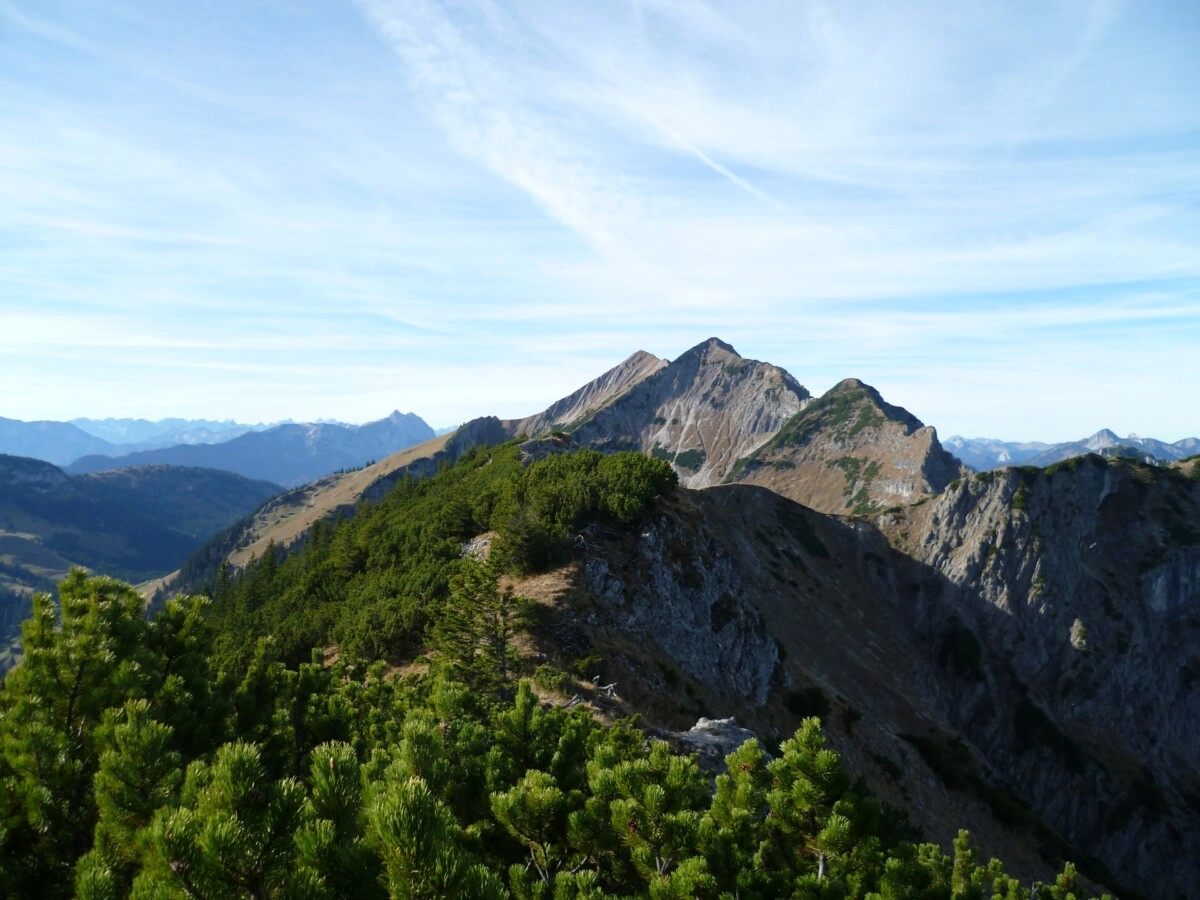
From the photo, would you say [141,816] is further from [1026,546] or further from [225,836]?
[1026,546]

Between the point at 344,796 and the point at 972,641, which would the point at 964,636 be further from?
the point at 344,796

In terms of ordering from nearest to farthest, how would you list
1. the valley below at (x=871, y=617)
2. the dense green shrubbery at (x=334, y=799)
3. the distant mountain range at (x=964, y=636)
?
1. the dense green shrubbery at (x=334, y=799)
2. the valley below at (x=871, y=617)
3. the distant mountain range at (x=964, y=636)

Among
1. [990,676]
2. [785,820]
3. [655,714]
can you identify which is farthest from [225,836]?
[990,676]

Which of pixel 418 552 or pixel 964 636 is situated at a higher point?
pixel 418 552

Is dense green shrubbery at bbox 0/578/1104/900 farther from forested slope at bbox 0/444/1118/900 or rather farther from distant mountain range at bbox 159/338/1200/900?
distant mountain range at bbox 159/338/1200/900

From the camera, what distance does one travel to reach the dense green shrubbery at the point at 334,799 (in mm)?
5016

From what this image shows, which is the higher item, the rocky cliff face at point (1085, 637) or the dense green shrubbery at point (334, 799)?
the dense green shrubbery at point (334, 799)

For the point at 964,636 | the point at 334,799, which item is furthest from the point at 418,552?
the point at 964,636

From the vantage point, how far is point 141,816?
21.2 ft

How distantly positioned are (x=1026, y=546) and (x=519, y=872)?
161m

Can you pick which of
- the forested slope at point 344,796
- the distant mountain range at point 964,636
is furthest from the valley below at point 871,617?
the forested slope at point 344,796

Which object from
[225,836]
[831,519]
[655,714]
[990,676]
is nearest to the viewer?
[225,836]

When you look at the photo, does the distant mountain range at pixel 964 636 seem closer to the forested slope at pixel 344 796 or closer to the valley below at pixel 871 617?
the valley below at pixel 871 617

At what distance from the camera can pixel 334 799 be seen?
563cm
